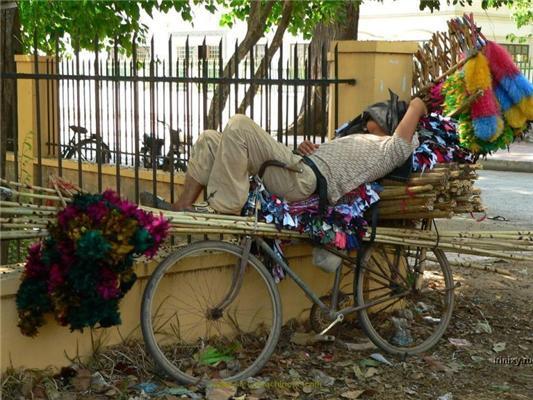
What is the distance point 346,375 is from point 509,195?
8894mm

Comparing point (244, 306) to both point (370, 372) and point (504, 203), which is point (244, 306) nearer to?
point (370, 372)

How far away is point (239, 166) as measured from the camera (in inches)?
174

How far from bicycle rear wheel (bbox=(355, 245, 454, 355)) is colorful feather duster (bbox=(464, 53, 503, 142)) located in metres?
0.87

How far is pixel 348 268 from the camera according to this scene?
17.0 feet

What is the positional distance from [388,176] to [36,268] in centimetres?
206

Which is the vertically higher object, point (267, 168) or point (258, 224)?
point (267, 168)

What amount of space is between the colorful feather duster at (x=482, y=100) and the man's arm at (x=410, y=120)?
31 centimetres

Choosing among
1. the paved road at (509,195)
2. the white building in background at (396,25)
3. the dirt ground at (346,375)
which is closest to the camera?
the dirt ground at (346,375)

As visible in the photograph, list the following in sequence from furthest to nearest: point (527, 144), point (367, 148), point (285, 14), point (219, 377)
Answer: point (527, 144) → point (285, 14) → point (367, 148) → point (219, 377)

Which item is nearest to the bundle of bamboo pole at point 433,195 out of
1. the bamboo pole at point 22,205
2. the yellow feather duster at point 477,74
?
the yellow feather duster at point 477,74

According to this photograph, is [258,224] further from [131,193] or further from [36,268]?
[131,193]

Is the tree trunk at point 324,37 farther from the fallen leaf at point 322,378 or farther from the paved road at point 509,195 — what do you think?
the paved road at point 509,195

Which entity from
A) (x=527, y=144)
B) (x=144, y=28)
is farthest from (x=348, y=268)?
(x=527, y=144)

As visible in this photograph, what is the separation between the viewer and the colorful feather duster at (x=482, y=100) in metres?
4.60
